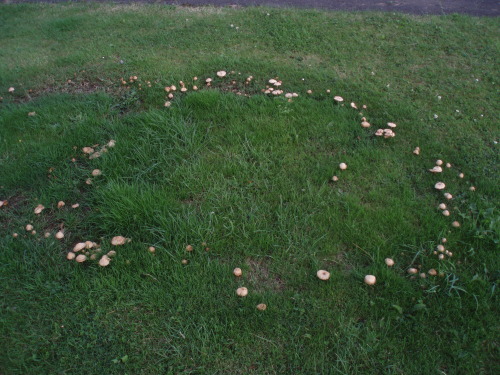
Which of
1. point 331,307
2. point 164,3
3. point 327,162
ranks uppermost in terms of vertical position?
point 164,3

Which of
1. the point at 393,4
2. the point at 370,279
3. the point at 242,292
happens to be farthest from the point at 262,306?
the point at 393,4

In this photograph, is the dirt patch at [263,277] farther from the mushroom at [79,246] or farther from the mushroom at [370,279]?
the mushroom at [79,246]

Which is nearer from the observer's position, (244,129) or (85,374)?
(85,374)

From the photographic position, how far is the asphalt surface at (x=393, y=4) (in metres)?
6.32

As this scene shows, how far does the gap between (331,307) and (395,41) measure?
14.2 ft

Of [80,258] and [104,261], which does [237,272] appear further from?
[80,258]

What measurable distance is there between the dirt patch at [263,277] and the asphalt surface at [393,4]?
17.6ft

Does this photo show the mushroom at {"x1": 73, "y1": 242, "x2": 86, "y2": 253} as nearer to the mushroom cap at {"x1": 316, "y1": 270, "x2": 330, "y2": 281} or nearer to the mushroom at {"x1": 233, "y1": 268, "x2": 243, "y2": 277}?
the mushroom at {"x1": 233, "y1": 268, "x2": 243, "y2": 277}

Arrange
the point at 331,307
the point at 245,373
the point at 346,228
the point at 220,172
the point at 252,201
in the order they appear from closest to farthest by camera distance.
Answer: the point at 245,373 < the point at 331,307 < the point at 346,228 < the point at 252,201 < the point at 220,172

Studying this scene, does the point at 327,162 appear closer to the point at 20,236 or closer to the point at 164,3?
the point at 20,236

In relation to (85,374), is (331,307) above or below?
above

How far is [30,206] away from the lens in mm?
3236

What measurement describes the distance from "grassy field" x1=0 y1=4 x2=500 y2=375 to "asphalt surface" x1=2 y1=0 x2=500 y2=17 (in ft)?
4.46

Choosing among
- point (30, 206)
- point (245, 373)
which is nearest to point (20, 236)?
point (30, 206)
